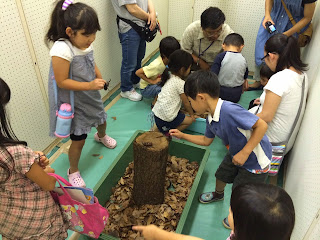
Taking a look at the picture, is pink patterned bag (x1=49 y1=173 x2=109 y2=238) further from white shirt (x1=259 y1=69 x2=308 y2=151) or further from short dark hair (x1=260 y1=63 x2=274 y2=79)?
short dark hair (x1=260 y1=63 x2=274 y2=79)

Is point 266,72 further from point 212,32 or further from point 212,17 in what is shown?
point 212,17

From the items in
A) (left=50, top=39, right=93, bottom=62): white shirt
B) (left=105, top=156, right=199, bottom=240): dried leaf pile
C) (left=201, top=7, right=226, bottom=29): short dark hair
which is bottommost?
(left=105, top=156, right=199, bottom=240): dried leaf pile

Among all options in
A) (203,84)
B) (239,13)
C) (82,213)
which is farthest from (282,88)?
(239,13)

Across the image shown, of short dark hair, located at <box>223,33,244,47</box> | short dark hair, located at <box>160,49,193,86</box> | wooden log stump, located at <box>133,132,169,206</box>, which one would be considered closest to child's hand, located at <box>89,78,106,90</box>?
wooden log stump, located at <box>133,132,169,206</box>

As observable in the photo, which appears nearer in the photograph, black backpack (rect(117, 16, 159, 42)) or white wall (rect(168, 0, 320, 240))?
white wall (rect(168, 0, 320, 240))

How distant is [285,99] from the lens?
2.01m

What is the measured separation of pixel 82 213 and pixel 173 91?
57.3 inches

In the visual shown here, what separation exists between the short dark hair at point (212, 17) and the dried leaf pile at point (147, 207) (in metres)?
1.61

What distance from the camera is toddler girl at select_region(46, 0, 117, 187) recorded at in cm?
181

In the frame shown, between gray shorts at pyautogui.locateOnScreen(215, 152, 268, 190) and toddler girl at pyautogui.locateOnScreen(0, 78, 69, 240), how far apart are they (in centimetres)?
121

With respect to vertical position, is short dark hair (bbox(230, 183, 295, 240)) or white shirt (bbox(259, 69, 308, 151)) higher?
short dark hair (bbox(230, 183, 295, 240))

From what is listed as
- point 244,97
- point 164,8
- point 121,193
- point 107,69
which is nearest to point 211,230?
Result: point 121,193

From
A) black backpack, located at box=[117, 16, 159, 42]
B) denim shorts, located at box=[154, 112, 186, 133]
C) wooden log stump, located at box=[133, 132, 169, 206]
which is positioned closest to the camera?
wooden log stump, located at box=[133, 132, 169, 206]

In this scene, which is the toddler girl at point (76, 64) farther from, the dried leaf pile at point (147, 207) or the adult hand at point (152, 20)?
the adult hand at point (152, 20)
